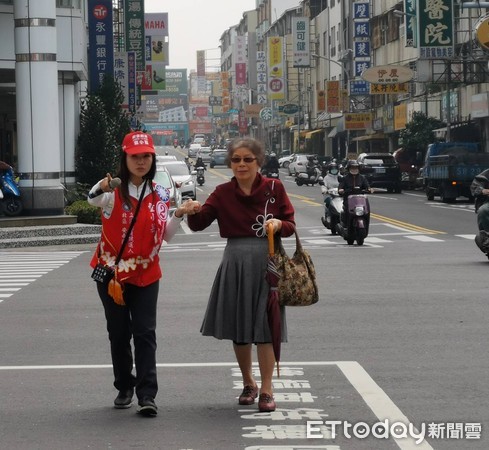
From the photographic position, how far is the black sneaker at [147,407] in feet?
26.2

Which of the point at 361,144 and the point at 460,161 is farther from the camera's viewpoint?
the point at 361,144

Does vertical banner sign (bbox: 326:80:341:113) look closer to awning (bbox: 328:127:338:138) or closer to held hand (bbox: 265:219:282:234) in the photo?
awning (bbox: 328:127:338:138)

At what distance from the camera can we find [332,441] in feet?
23.6

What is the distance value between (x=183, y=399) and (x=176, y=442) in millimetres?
1438

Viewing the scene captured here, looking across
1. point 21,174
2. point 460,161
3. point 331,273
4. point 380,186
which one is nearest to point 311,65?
point 380,186

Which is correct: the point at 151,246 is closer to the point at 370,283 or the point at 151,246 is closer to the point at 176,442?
the point at 176,442

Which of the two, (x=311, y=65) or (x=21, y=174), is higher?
(x=311, y=65)

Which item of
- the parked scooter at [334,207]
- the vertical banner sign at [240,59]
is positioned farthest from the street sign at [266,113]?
the parked scooter at [334,207]

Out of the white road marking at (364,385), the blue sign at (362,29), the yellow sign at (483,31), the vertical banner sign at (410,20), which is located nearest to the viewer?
the white road marking at (364,385)

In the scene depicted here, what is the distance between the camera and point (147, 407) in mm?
7992

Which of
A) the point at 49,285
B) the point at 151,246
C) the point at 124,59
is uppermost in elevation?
the point at 124,59

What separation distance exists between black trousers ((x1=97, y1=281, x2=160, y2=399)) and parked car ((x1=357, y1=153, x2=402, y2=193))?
47807 millimetres

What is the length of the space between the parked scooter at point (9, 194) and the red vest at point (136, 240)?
2092cm

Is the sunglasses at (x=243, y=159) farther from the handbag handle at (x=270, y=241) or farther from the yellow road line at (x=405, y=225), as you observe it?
the yellow road line at (x=405, y=225)
